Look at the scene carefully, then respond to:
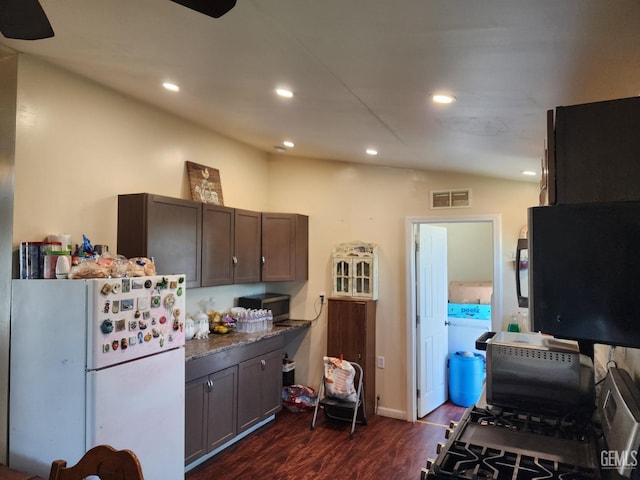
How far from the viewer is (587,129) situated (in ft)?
3.82

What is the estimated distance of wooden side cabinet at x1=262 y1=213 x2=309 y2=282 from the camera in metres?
4.55

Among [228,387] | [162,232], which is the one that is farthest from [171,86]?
[228,387]

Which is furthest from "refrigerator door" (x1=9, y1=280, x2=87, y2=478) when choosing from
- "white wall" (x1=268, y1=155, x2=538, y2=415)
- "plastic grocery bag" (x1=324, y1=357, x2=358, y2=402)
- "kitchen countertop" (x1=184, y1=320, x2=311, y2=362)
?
"white wall" (x1=268, y1=155, x2=538, y2=415)

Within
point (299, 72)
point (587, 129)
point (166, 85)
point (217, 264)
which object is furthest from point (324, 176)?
point (587, 129)

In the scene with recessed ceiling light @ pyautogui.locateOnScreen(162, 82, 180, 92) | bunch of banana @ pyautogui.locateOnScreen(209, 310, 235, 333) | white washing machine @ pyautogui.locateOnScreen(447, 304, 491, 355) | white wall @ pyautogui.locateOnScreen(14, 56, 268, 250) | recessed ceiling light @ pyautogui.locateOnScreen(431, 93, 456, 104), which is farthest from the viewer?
white washing machine @ pyautogui.locateOnScreen(447, 304, 491, 355)

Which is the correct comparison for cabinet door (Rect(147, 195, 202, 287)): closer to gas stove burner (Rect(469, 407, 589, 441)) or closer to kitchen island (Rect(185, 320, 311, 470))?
kitchen island (Rect(185, 320, 311, 470))

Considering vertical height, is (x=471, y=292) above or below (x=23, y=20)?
below

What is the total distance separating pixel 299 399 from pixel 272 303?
1.08 metres

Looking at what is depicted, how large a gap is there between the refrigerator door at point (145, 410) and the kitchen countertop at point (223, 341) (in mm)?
444

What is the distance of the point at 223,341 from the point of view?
3664mm

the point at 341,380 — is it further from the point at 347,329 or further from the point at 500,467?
the point at 500,467

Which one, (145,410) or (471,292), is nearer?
(145,410)

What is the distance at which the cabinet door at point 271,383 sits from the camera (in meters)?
4.08

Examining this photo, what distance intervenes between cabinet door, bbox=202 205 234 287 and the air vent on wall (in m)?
→ 2.11
